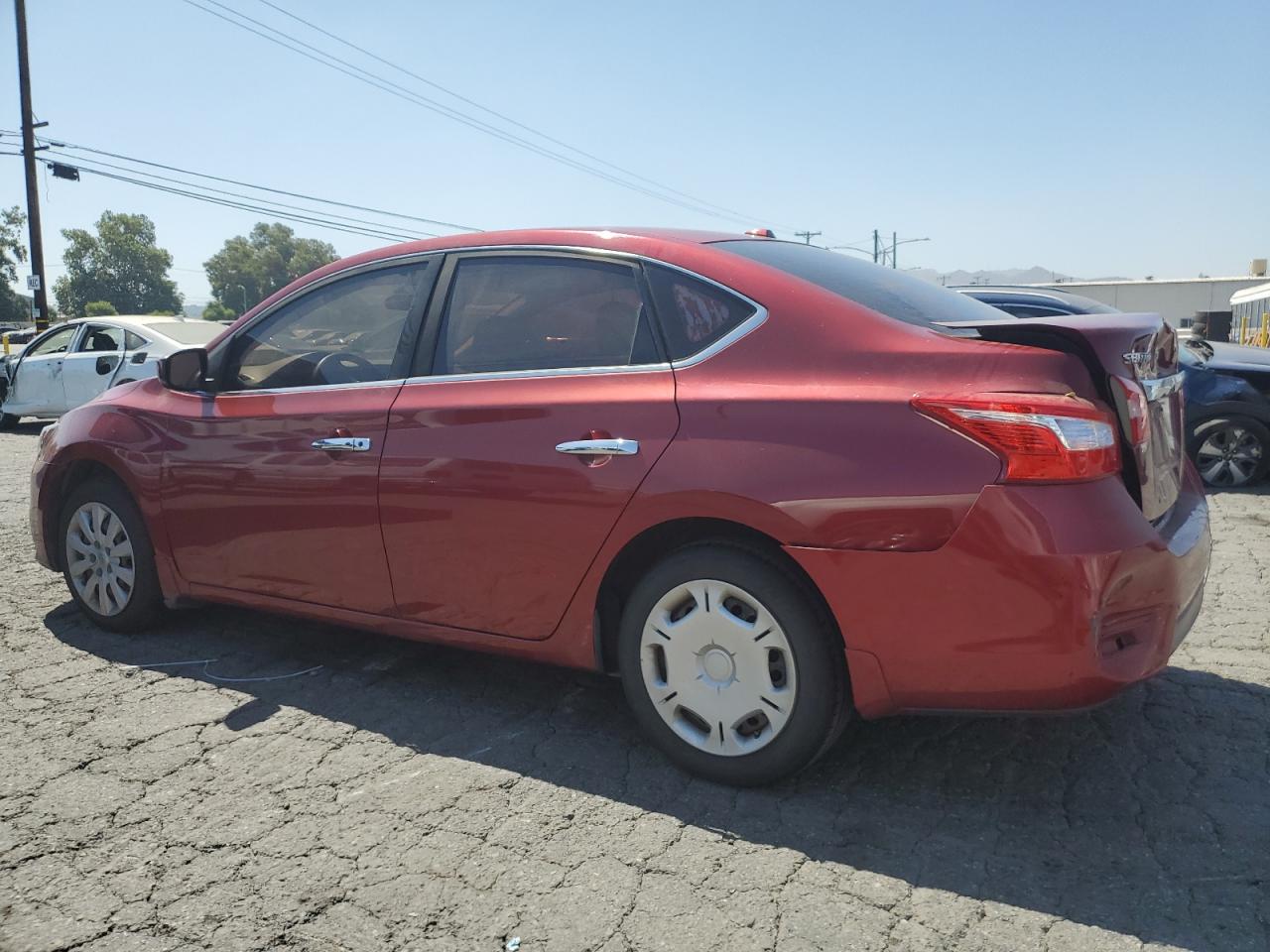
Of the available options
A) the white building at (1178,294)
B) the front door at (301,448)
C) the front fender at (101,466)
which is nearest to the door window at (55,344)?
the front fender at (101,466)

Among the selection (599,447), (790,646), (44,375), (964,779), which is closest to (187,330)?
(44,375)

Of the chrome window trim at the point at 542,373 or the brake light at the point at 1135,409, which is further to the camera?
the chrome window trim at the point at 542,373

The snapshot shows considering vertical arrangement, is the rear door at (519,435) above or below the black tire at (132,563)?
above

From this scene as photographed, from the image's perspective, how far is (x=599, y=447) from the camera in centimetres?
306

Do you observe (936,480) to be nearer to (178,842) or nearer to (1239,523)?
(178,842)

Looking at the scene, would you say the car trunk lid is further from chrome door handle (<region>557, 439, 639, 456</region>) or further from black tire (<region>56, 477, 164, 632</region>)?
black tire (<region>56, 477, 164, 632</region>)

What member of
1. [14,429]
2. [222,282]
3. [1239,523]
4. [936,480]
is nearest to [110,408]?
[936,480]

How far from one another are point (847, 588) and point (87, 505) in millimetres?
3490

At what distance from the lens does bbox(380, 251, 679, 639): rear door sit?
3080 mm

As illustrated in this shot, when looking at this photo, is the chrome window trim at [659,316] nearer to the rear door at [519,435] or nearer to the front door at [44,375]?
the rear door at [519,435]

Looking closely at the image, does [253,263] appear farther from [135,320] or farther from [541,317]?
[541,317]

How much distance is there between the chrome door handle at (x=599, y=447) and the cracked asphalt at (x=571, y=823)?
0.98 m

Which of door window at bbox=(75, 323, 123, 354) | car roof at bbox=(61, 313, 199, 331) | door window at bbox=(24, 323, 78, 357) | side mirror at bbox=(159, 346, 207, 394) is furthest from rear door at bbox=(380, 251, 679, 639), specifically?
door window at bbox=(24, 323, 78, 357)

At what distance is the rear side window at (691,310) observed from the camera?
3051mm
